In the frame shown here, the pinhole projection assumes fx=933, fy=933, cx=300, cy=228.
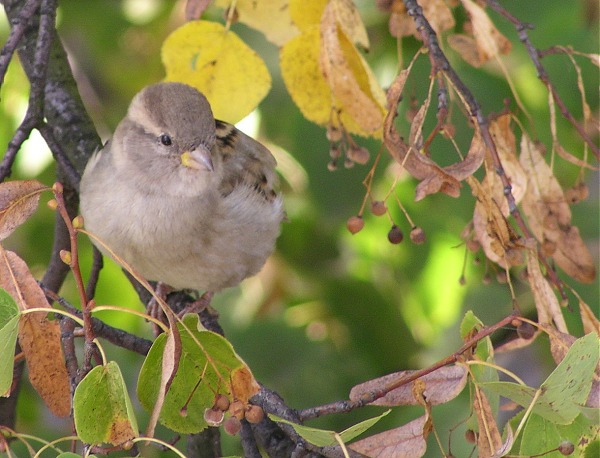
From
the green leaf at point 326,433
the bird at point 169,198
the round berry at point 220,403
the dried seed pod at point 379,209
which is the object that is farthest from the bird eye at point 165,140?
the green leaf at point 326,433

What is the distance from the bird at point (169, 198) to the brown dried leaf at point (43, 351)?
876 mm

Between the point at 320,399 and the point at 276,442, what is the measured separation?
2.42ft

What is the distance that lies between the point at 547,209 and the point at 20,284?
34.9 inches

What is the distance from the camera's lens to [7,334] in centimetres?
116

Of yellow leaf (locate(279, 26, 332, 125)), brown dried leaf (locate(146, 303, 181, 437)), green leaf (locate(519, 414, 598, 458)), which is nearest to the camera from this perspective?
brown dried leaf (locate(146, 303, 181, 437))

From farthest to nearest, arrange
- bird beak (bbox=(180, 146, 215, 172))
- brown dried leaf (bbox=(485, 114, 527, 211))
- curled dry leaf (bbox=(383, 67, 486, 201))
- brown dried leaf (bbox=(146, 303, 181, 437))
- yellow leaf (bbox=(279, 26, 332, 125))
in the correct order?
1. bird beak (bbox=(180, 146, 215, 172))
2. yellow leaf (bbox=(279, 26, 332, 125))
3. brown dried leaf (bbox=(485, 114, 527, 211))
4. curled dry leaf (bbox=(383, 67, 486, 201))
5. brown dried leaf (bbox=(146, 303, 181, 437))

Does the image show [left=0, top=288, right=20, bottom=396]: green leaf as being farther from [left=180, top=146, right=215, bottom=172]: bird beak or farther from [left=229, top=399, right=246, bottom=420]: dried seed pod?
[left=180, top=146, right=215, bottom=172]: bird beak

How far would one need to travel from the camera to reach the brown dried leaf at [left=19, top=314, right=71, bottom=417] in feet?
4.14

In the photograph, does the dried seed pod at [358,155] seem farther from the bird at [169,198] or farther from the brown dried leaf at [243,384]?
the brown dried leaf at [243,384]

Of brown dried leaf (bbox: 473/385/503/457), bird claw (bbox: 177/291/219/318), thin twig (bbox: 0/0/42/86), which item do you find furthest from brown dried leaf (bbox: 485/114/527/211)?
bird claw (bbox: 177/291/219/318)

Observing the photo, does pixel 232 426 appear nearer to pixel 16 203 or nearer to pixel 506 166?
pixel 16 203

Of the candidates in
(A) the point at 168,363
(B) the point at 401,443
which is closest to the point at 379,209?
(B) the point at 401,443

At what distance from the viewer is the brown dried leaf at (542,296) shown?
4.56 feet

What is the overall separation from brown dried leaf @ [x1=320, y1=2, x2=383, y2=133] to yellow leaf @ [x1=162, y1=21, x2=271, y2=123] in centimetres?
23
